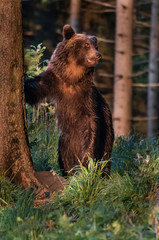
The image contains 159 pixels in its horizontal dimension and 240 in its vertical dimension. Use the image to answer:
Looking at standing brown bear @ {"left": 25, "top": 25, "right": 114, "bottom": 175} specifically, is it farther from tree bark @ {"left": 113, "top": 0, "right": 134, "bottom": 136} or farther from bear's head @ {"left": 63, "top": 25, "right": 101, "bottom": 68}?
tree bark @ {"left": 113, "top": 0, "right": 134, "bottom": 136}

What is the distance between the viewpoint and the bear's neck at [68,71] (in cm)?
618

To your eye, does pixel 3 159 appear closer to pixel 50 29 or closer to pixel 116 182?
pixel 116 182

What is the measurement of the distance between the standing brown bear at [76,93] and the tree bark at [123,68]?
5.25 meters

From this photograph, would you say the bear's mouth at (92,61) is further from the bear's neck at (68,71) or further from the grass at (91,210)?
the grass at (91,210)

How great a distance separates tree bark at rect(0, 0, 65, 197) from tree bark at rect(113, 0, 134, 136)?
6571mm

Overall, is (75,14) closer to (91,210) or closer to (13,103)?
(13,103)

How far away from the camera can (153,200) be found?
4.46 meters

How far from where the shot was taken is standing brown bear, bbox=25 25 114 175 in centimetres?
610

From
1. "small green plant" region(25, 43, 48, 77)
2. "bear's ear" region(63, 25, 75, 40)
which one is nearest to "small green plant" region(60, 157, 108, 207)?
"bear's ear" region(63, 25, 75, 40)

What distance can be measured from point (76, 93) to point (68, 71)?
13.0 inches

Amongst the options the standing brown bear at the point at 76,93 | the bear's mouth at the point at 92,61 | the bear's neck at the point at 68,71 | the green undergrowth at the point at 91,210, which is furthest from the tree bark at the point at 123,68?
the green undergrowth at the point at 91,210

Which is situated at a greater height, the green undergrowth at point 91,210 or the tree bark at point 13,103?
the tree bark at point 13,103

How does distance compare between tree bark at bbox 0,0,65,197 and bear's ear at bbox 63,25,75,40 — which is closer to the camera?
tree bark at bbox 0,0,65,197

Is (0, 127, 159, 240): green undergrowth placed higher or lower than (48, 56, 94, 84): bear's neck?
lower
